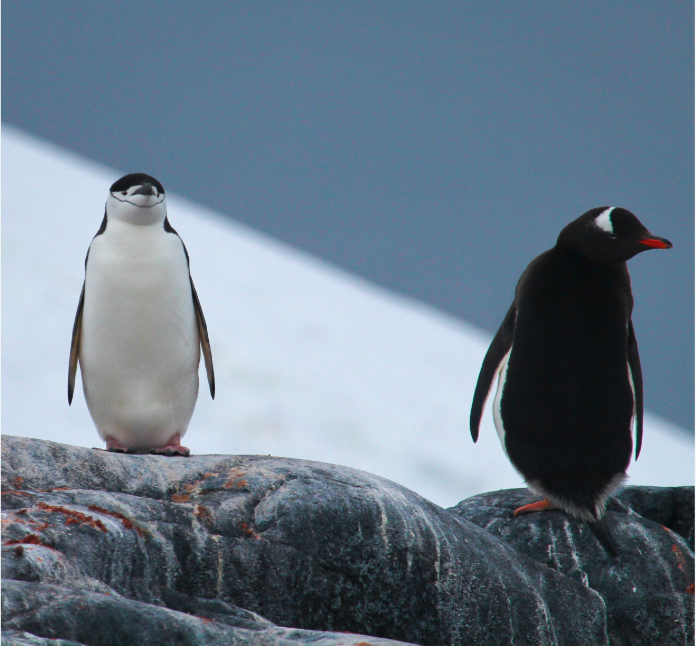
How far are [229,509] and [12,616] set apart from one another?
78 cm

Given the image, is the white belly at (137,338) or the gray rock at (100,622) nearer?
A: the gray rock at (100,622)

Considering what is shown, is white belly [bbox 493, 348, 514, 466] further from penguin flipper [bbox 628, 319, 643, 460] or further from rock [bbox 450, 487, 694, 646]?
penguin flipper [bbox 628, 319, 643, 460]

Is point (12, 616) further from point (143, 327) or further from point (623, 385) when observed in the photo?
point (623, 385)

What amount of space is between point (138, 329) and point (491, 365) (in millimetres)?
1173

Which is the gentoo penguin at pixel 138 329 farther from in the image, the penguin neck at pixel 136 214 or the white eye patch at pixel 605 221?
the white eye patch at pixel 605 221

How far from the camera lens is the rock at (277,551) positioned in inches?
56.5

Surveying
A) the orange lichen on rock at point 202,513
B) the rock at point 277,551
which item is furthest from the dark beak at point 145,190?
the orange lichen on rock at point 202,513

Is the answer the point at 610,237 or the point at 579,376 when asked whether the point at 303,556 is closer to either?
the point at 579,376

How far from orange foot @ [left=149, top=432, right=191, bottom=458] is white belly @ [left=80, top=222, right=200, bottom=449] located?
19 millimetres

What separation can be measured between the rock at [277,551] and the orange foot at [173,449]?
282mm

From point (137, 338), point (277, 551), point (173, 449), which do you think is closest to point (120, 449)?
point (173, 449)

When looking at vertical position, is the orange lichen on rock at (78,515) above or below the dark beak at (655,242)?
below

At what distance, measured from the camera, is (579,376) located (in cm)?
236

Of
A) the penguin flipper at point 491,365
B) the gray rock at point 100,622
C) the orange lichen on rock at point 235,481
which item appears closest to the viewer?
the gray rock at point 100,622
